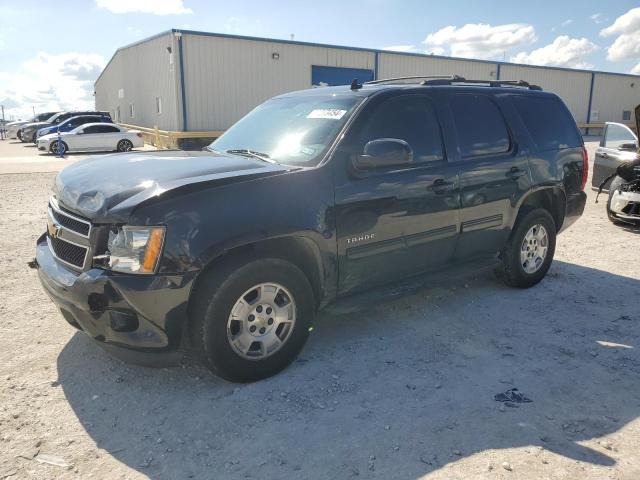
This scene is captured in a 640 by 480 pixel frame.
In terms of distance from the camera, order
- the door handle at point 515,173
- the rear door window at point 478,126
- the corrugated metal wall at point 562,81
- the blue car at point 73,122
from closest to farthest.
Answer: the rear door window at point 478,126 → the door handle at point 515,173 → the blue car at point 73,122 → the corrugated metal wall at point 562,81

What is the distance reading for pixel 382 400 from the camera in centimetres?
326

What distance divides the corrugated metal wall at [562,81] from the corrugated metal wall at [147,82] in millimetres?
20418

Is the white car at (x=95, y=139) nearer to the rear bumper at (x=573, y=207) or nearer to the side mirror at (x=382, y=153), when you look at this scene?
the rear bumper at (x=573, y=207)

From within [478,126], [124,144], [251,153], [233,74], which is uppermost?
[233,74]

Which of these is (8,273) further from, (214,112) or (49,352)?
(214,112)

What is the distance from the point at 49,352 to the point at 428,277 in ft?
9.79

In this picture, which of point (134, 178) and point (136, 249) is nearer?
point (136, 249)

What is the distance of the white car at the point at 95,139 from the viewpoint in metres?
22.4

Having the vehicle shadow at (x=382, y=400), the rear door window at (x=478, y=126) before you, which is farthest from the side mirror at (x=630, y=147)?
the vehicle shadow at (x=382, y=400)

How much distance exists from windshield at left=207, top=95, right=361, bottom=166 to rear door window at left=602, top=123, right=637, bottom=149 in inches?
277

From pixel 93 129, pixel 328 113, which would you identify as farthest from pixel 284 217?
pixel 93 129

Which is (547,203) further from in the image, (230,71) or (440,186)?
(230,71)

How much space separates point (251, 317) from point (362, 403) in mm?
877

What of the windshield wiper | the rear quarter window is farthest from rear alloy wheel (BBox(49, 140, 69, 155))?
the rear quarter window
